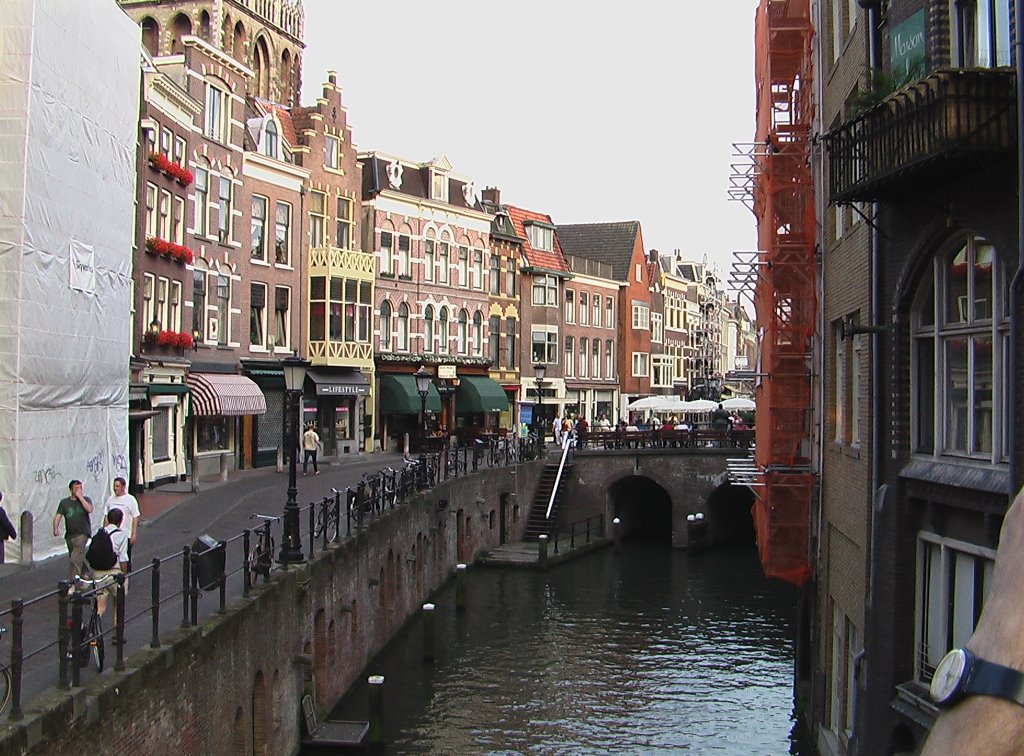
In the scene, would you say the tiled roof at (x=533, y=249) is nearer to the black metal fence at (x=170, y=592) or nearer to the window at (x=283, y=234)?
the window at (x=283, y=234)

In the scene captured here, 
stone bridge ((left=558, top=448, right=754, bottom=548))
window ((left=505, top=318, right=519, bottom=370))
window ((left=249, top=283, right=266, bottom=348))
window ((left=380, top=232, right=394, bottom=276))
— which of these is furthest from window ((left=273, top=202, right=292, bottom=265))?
window ((left=505, top=318, right=519, bottom=370))

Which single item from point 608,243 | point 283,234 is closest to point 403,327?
point 283,234

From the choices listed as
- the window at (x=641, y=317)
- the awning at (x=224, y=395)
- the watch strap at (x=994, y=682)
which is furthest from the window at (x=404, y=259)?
the watch strap at (x=994, y=682)

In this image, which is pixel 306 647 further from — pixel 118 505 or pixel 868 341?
pixel 868 341

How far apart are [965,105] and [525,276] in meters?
51.4

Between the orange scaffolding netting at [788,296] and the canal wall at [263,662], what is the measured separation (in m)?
8.03

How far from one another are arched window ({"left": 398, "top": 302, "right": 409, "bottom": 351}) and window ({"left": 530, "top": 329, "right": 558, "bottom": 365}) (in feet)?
39.5

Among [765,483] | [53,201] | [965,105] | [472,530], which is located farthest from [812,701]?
[472,530]

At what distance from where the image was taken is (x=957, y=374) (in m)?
10.2

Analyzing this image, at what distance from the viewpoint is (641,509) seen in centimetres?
4884

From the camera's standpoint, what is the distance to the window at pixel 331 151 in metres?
43.6

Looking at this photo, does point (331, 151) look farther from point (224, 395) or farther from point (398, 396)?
point (224, 395)

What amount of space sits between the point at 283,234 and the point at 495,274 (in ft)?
58.3

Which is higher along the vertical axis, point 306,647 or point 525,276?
point 525,276
